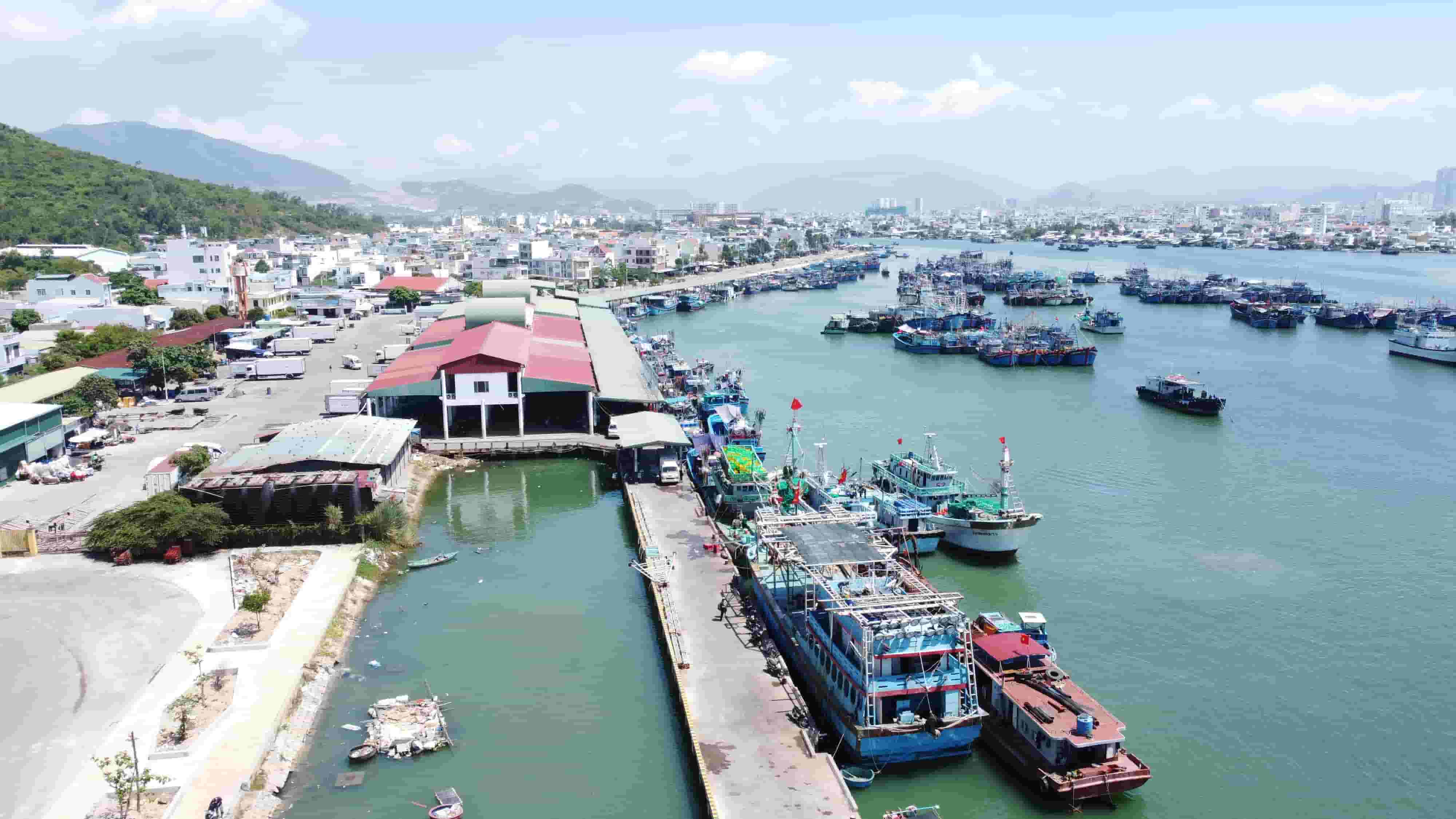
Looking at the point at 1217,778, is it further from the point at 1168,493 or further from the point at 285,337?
the point at 285,337

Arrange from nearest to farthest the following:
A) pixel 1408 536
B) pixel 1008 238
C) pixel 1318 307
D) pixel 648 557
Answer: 1. pixel 648 557
2. pixel 1408 536
3. pixel 1318 307
4. pixel 1008 238

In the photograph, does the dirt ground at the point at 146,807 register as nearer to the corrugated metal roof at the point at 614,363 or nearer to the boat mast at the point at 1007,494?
the boat mast at the point at 1007,494

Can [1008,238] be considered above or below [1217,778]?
above

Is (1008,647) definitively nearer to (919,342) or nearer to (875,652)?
(875,652)

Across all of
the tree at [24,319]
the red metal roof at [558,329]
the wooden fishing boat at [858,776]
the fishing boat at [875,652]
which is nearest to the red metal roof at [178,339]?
the tree at [24,319]

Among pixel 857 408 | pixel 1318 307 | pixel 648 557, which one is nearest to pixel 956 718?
pixel 648 557

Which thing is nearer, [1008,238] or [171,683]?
[171,683]
